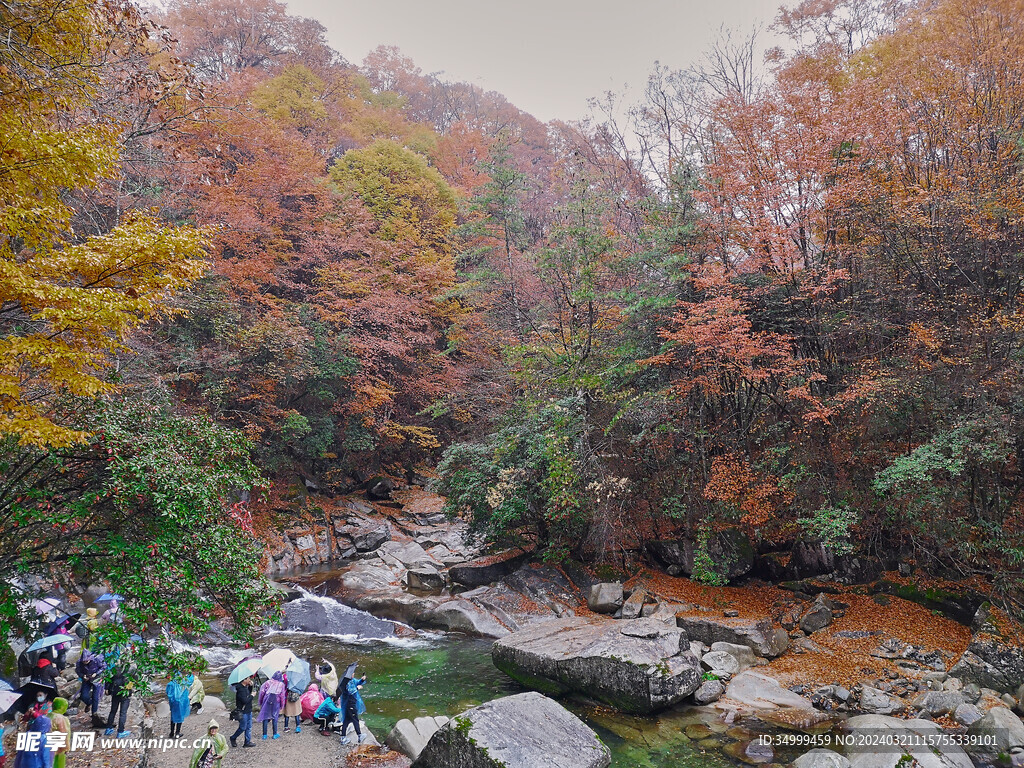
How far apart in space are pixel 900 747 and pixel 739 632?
4.00 meters

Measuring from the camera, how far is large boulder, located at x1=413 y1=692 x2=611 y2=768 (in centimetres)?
664

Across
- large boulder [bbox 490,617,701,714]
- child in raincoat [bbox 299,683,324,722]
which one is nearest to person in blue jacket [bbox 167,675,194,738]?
child in raincoat [bbox 299,683,324,722]

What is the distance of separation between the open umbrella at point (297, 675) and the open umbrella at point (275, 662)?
16 cm

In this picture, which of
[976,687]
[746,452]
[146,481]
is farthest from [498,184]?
[976,687]

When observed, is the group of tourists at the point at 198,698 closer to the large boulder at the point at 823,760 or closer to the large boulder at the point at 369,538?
the large boulder at the point at 823,760

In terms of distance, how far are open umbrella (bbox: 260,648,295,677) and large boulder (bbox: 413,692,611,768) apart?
2868mm

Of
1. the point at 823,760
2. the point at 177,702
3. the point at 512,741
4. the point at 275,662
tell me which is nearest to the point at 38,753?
the point at 177,702

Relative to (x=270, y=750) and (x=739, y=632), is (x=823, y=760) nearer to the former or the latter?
(x=739, y=632)

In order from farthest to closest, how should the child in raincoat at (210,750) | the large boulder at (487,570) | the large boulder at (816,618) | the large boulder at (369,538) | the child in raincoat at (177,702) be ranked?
the large boulder at (369,538) < the large boulder at (487,570) < the large boulder at (816,618) < the child in raincoat at (177,702) < the child in raincoat at (210,750)

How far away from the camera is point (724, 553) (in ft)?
44.2

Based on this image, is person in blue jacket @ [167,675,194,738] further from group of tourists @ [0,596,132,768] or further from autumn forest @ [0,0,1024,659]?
autumn forest @ [0,0,1024,659]

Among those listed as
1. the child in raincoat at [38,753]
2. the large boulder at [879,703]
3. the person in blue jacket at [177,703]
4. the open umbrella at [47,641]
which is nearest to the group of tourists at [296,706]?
the person in blue jacket at [177,703]

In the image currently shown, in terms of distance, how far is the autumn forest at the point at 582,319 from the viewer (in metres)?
6.29

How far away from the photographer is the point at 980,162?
11.1 meters
